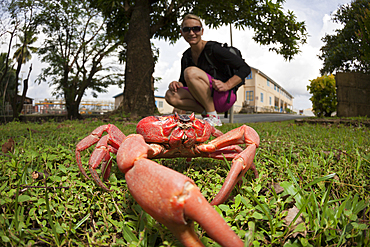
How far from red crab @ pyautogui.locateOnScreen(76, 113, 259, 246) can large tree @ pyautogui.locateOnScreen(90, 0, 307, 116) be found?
5.91 meters

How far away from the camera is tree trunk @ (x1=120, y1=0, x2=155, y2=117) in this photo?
745 centimetres

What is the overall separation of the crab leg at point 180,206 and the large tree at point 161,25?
660 centimetres

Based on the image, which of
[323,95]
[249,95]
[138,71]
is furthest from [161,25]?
[249,95]

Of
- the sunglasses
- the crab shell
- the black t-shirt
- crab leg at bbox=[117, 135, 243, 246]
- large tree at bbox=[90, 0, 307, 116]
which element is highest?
large tree at bbox=[90, 0, 307, 116]

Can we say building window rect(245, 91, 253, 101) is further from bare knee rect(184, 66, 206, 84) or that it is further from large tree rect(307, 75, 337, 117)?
bare knee rect(184, 66, 206, 84)

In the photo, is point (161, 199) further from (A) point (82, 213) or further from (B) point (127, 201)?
(A) point (82, 213)

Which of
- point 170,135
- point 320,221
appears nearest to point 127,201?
point 170,135

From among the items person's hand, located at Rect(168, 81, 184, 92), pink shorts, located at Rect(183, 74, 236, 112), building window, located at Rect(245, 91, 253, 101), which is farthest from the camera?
building window, located at Rect(245, 91, 253, 101)

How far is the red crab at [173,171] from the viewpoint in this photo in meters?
0.88

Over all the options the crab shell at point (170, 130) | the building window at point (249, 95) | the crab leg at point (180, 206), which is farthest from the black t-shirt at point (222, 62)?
the building window at point (249, 95)

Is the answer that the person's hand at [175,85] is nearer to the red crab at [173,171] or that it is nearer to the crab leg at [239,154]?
the red crab at [173,171]

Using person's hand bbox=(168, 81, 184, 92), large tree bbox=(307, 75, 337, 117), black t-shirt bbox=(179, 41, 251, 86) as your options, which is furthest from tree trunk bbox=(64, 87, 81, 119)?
large tree bbox=(307, 75, 337, 117)

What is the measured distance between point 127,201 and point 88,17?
1551 cm

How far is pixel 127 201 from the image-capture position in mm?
1465
